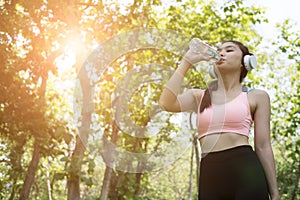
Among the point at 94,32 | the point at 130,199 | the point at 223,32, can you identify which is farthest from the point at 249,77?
the point at 94,32

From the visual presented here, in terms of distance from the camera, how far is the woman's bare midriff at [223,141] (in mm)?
2551

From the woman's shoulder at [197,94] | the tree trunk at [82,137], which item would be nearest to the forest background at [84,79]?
the tree trunk at [82,137]

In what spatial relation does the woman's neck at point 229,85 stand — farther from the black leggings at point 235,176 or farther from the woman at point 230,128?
the black leggings at point 235,176

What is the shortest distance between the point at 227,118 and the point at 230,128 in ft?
0.20

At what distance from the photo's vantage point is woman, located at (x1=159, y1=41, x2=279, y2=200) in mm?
2494

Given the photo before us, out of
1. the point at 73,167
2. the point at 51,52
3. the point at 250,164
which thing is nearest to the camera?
the point at 250,164

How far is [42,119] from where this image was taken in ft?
31.7

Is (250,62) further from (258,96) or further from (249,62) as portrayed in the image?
(258,96)

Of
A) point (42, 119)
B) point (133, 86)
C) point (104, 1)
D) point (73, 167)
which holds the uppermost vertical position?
point (104, 1)

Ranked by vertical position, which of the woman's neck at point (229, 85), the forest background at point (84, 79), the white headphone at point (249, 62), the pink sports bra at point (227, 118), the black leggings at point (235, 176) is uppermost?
the forest background at point (84, 79)

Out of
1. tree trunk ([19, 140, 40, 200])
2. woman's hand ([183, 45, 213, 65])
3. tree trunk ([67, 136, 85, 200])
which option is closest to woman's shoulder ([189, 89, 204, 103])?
woman's hand ([183, 45, 213, 65])

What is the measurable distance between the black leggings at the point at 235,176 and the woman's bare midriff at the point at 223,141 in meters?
0.03

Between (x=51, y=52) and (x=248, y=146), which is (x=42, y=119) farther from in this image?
(x=248, y=146)

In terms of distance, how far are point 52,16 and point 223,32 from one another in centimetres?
904
